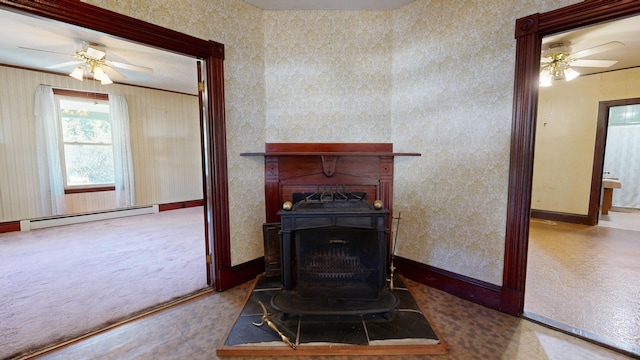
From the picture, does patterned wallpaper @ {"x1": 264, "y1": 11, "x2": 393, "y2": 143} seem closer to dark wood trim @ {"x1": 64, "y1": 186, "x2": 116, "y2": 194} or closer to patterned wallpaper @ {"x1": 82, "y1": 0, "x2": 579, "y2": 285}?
patterned wallpaper @ {"x1": 82, "y1": 0, "x2": 579, "y2": 285}

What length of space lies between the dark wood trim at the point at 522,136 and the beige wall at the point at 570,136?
3.29 metres

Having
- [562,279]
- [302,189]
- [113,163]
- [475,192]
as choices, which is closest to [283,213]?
[302,189]

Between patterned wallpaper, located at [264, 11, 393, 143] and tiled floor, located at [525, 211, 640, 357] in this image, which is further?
patterned wallpaper, located at [264, 11, 393, 143]

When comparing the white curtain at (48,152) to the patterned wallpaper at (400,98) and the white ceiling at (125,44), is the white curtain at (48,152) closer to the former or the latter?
the white ceiling at (125,44)

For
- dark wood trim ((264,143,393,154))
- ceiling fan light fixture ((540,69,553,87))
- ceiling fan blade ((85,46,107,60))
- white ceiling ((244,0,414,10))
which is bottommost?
dark wood trim ((264,143,393,154))

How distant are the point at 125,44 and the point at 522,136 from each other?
4237 mm

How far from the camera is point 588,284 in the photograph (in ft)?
7.82

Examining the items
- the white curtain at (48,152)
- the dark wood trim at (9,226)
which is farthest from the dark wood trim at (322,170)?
the dark wood trim at (9,226)

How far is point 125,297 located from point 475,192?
3069mm

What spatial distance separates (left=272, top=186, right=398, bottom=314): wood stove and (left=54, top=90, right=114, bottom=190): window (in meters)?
4.95

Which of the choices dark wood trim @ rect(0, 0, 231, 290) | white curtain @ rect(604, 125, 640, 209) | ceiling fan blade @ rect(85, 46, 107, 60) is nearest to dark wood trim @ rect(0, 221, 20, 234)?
ceiling fan blade @ rect(85, 46, 107, 60)

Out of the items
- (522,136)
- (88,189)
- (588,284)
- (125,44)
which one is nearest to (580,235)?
(588,284)

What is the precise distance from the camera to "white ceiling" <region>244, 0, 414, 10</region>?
2.33 meters

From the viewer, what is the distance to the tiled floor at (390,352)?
1.55 m
